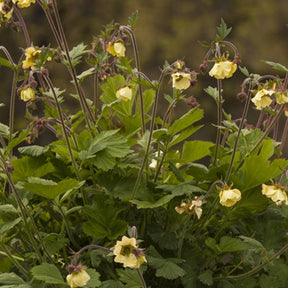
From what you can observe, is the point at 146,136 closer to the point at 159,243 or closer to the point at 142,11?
the point at 159,243

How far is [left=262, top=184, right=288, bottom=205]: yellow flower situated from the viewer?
0.58 m

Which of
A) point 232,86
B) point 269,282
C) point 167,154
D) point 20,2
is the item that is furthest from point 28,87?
point 232,86

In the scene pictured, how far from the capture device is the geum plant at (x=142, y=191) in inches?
23.6

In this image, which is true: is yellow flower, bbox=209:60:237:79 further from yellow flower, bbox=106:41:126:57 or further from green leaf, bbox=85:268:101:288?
green leaf, bbox=85:268:101:288

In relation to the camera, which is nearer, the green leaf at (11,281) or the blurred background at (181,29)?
the green leaf at (11,281)

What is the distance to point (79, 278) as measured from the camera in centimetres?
52

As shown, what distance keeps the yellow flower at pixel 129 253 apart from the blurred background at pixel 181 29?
189 cm

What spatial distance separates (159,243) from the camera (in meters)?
0.63

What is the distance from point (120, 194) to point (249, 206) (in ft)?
0.45

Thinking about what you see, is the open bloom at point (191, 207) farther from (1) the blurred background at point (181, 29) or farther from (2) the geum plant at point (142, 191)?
(1) the blurred background at point (181, 29)

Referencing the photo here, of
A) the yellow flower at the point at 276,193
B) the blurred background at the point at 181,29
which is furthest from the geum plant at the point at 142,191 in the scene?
the blurred background at the point at 181,29

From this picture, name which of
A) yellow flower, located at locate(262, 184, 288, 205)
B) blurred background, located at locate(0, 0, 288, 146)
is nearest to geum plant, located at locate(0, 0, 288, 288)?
yellow flower, located at locate(262, 184, 288, 205)

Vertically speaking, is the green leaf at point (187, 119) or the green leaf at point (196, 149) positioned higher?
the green leaf at point (187, 119)

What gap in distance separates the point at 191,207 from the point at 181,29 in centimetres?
194
